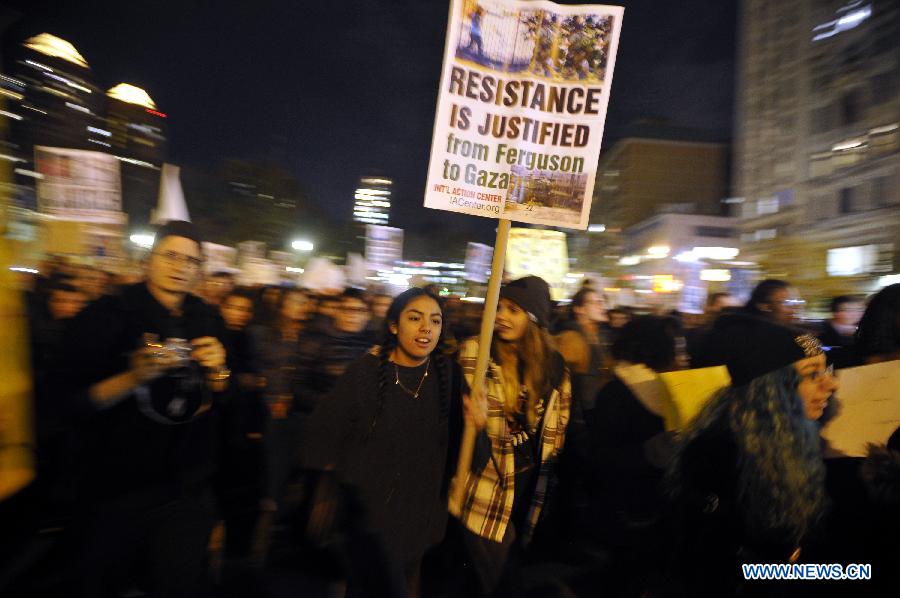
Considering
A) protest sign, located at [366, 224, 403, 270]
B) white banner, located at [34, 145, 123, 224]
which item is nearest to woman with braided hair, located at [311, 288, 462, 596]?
white banner, located at [34, 145, 123, 224]

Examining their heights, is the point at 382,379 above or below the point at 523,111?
below

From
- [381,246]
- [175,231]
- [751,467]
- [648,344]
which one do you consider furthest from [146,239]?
[381,246]

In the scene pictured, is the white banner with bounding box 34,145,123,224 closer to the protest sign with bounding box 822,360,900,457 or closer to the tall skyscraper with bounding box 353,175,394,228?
the protest sign with bounding box 822,360,900,457

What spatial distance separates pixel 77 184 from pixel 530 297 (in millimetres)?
5872

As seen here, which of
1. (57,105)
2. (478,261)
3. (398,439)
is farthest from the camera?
(57,105)

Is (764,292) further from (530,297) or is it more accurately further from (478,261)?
(478,261)

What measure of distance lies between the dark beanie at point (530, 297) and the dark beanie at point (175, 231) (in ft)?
5.67

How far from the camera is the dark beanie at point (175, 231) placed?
9.95 ft

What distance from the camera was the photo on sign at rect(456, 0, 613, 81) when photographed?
339cm

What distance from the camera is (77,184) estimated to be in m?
7.30

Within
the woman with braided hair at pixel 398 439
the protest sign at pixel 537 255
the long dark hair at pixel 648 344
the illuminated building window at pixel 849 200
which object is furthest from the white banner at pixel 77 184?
the illuminated building window at pixel 849 200

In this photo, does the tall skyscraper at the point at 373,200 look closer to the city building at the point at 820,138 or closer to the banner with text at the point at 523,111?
the city building at the point at 820,138

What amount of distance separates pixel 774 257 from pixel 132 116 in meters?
51.3

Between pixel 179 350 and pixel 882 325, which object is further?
pixel 882 325
